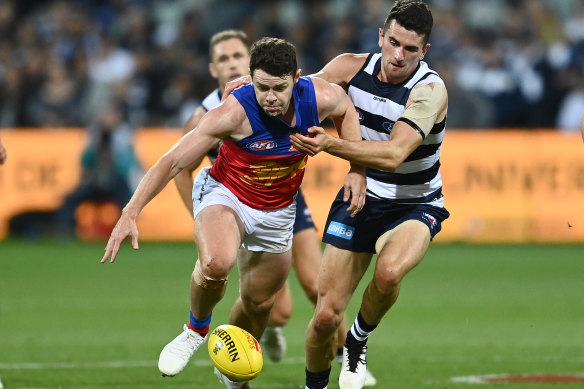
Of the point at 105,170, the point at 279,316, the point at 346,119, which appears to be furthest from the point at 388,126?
the point at 105,170

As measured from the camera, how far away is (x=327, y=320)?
7688mm

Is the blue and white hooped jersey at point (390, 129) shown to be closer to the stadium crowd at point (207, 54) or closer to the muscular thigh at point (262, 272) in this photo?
the muscular thigh at point (262, 272)

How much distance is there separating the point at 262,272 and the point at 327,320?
59 centimetres

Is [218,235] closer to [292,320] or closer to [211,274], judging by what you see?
[211,274]

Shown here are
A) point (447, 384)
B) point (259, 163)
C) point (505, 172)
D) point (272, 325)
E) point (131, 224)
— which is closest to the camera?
point (131, 224)

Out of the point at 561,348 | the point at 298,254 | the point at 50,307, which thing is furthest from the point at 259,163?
the point at 50,307

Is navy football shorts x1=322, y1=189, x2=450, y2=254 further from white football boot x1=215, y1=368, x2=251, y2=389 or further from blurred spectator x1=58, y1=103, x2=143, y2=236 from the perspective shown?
blurred spectator x1=58, y1=103, x2=143, y2=236

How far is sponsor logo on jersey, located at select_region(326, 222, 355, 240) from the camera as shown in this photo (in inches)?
311

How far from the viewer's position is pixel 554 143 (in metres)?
16.9

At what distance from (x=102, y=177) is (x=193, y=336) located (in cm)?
989

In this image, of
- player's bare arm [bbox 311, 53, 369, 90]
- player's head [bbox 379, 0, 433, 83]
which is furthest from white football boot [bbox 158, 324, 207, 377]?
player's head [bbox 379, 0, 433, 83]

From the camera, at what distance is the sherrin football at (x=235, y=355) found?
7.14 m

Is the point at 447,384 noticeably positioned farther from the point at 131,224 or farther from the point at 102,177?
the point at 102,177

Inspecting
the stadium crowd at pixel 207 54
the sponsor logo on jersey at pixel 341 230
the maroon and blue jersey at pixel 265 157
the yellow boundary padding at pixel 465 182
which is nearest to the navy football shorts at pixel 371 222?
the sponsor logo on jersey at pixel 341 230
